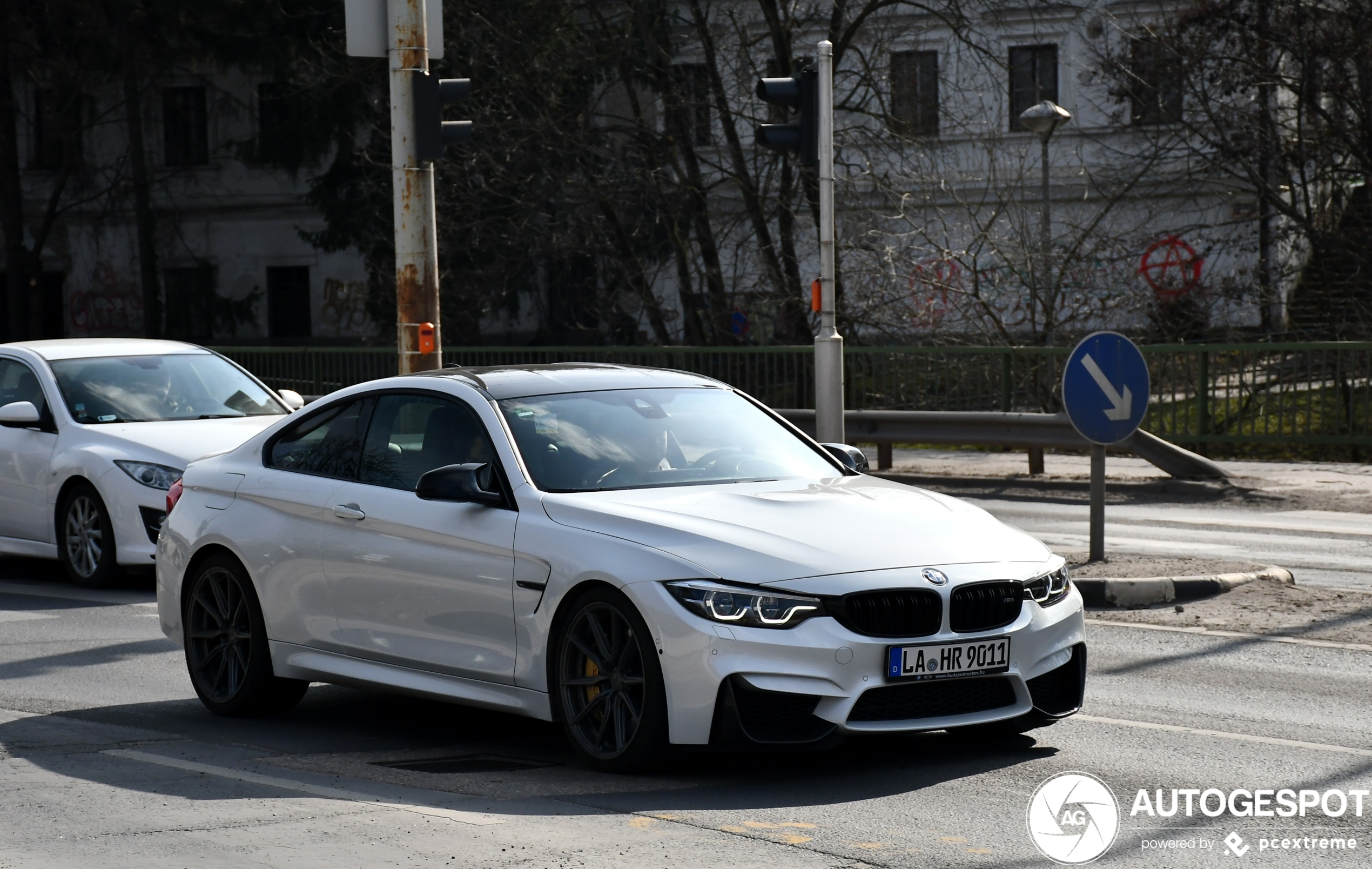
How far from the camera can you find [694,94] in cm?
2652

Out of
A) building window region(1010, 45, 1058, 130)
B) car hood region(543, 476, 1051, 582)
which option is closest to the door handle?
car hood region(543, 476, 1051, 582)

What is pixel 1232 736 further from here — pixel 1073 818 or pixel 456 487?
pixel 456 487

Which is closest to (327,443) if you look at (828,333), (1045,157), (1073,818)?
(1073,818)

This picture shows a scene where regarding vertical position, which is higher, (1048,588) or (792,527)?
(792,527)

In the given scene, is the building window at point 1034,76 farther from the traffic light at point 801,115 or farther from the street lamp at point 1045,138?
the traffic light at point 801,115

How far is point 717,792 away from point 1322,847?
1.88 metres

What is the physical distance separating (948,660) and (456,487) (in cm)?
191

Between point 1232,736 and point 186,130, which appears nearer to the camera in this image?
point 1232,736

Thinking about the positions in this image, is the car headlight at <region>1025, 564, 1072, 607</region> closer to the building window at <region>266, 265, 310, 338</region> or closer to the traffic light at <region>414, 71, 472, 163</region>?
the traffic light at <region>414, 71, 472, 163</region>

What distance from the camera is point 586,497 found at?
6.58 metres

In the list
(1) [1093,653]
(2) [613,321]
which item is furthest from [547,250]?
(1) [1093,653]

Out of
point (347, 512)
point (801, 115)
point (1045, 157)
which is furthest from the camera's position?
point (1045, 157)

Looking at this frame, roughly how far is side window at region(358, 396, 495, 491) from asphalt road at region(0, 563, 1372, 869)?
1068 mm

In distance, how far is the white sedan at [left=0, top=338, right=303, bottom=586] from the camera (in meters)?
11.8
